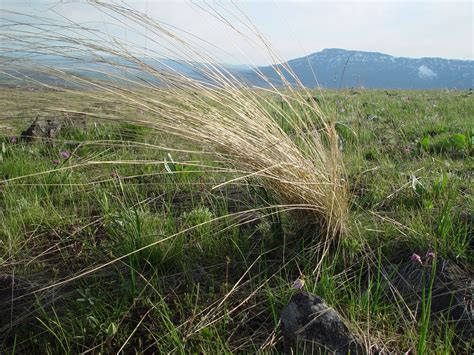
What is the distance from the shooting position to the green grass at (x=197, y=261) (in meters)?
1.70

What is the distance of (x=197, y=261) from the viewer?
2.15m

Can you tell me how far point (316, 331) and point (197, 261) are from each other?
2.54 feet

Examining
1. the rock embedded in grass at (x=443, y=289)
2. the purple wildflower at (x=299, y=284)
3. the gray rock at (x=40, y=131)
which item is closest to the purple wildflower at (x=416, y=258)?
the rock embedded in grass at (x=443, y=289)

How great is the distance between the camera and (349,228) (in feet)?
Answer: 7.31

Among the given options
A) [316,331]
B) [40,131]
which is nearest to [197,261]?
[316,331]

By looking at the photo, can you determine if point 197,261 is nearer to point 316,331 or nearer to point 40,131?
point 316,331

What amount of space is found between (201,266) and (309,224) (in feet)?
1.93

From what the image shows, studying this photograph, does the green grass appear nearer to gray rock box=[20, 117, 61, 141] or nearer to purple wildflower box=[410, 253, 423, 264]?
purple wildflower box=[410, 253, 423, 264]

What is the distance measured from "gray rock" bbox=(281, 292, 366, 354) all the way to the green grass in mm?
81

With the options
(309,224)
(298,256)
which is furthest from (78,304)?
(309,224)

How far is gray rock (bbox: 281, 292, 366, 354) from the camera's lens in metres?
1.51

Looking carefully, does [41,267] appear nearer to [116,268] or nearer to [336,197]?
[116,268]

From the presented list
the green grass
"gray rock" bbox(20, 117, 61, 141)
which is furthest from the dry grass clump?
"gray rock" bbox(20, 117, 61, 141)

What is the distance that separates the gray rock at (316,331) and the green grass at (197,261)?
8cm
